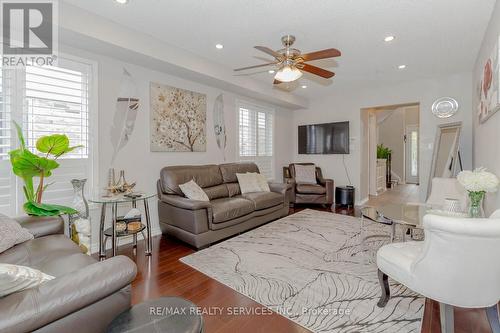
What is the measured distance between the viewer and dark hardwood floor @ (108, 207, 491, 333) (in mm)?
1749

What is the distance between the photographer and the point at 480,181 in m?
1.86

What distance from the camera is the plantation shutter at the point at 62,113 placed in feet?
8.68

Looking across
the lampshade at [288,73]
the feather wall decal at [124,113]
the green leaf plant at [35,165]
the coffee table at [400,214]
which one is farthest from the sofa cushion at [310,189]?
the green leaf plant at [35,165]

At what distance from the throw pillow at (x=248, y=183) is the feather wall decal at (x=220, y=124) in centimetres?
65

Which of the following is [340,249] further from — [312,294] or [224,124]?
[224,124]

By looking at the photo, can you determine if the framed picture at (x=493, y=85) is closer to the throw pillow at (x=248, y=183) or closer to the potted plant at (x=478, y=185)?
the potted plant at (x=478, y=185)

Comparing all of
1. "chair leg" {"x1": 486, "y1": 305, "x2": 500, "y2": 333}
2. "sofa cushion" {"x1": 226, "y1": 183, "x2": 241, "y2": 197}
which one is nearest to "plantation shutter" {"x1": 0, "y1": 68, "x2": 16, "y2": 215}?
"sofa cushion" {"x1": 226, "y1": 183, "x2": 241, "y2": 197}

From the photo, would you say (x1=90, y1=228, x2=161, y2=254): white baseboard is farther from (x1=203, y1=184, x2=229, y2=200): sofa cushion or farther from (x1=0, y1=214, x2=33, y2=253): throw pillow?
(x1=0, y1=214, x2=33, y2=253): throw pillow

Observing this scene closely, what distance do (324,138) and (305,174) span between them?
109cm

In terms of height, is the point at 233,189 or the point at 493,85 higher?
the point at 493,85

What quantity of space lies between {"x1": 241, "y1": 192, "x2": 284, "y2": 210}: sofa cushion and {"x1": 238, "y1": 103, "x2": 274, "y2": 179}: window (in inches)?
51.0

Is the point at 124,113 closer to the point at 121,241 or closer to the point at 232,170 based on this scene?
the point at 121,241

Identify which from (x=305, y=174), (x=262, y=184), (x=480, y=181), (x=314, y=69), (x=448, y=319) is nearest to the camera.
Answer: (x=448, y=319)

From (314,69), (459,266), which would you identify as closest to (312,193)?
(314,69)
